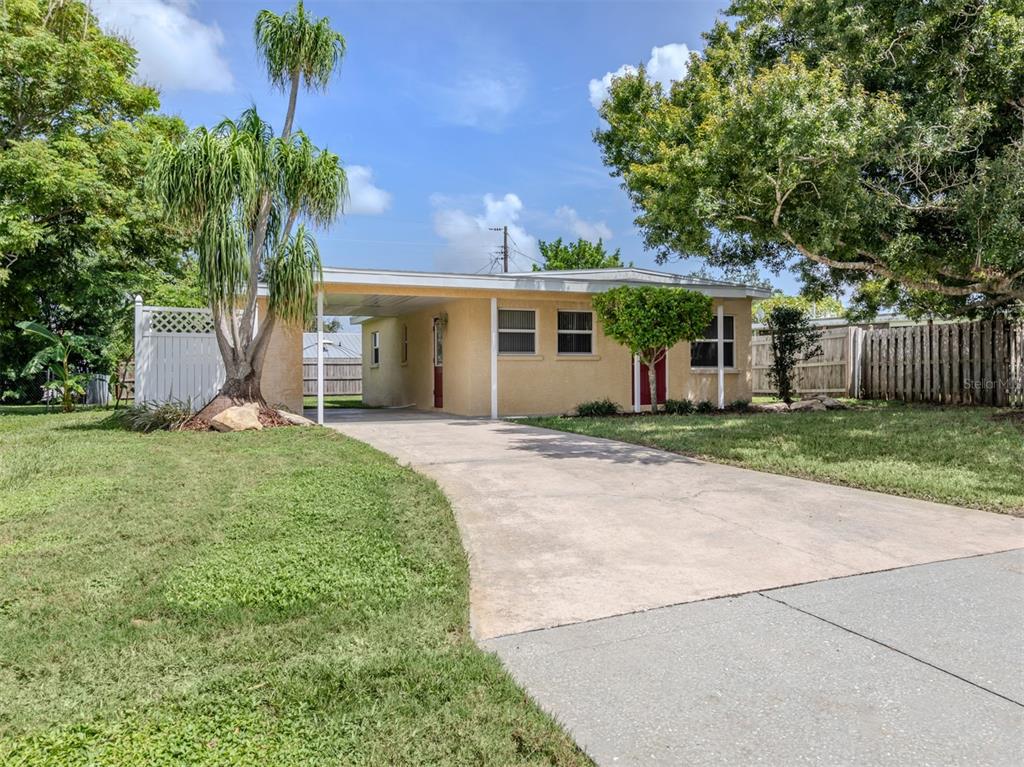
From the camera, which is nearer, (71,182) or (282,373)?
(71,182)

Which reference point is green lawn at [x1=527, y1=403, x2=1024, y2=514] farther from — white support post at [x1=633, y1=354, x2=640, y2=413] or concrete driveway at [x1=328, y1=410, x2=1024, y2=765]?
white support post at [x1=633, y1=354, x2=640, y2=413]

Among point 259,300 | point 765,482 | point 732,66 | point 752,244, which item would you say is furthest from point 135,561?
point 732,66

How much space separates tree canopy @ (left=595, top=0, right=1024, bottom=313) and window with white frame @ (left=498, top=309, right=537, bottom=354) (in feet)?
13.6

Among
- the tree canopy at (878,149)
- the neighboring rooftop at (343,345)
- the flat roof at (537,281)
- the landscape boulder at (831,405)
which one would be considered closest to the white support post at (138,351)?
the flat roof at (537,281)

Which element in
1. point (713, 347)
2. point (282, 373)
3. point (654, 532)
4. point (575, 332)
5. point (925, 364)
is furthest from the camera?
point (713, 347)

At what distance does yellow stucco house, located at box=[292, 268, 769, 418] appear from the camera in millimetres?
13312

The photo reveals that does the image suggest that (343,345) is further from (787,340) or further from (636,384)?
(787,340)

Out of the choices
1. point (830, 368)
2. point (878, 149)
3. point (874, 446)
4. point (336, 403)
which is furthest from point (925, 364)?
point (336, 403)

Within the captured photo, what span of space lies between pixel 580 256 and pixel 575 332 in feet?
77.1

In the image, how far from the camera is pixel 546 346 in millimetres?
14320

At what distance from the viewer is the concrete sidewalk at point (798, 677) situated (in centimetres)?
215

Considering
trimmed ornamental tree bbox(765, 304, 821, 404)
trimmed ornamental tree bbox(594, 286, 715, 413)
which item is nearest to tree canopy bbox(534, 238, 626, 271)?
trimmed ornamental tree bbox(765, 304, 821, 404)

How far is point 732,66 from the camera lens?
40.8ft

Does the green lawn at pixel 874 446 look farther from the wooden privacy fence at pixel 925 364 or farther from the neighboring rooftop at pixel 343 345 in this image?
the neighboring rooftop at pixel 343 345
